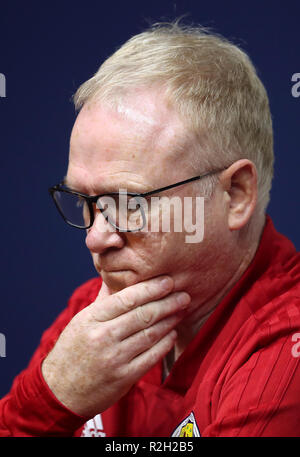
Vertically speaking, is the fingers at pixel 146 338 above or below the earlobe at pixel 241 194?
below

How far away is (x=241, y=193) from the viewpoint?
1.29m

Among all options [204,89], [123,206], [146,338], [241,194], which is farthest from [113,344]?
[204,89]

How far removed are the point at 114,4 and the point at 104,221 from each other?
4.27ft

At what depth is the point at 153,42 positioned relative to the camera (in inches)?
52.7

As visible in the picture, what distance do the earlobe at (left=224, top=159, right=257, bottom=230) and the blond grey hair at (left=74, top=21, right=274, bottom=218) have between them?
36mm

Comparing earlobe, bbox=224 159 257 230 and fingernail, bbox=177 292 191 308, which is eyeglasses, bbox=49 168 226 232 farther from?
fingernail, bbox=177 292 191 308

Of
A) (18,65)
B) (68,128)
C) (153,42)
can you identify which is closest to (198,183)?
(153,42)

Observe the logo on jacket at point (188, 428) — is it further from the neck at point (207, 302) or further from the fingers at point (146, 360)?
the neck at point (207, 302)

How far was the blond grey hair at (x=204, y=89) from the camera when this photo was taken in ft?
3.99

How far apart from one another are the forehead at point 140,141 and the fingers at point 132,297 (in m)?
0.22

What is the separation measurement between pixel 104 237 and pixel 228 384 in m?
0.39

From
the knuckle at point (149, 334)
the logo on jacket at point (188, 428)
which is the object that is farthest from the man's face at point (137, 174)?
the logo on jacket at point (188, 428)

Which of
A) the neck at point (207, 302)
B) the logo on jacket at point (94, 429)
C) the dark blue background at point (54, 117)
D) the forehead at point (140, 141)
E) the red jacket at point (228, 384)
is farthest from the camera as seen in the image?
the dark blue background at point (54, 117)

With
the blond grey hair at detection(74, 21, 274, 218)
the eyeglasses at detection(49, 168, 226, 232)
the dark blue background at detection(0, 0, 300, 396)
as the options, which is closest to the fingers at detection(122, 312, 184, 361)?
the eyeglasses at detection(49, 168, 226, 232)
